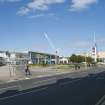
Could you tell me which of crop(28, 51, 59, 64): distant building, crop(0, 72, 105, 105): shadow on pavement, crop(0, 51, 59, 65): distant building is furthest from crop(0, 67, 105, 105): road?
crop(28, 51, 59, 64): distant building

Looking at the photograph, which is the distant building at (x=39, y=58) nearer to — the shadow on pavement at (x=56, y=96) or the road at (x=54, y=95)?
the road at (x=54, y=95)

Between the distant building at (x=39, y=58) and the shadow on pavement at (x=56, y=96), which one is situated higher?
the distant building at (x=39, y=58)

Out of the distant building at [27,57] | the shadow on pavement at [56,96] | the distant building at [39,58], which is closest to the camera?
the shadow on pavement at [56,96]

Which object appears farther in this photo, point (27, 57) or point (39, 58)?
point (39, 58)

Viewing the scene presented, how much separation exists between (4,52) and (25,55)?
10.9m

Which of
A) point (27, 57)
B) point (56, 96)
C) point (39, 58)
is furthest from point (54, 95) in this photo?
point (39, 58)

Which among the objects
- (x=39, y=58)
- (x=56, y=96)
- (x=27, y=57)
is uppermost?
(x=27, y=57)

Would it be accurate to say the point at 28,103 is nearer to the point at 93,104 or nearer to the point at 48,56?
the point at 93,104

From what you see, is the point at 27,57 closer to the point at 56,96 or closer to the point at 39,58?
the point at 39,58

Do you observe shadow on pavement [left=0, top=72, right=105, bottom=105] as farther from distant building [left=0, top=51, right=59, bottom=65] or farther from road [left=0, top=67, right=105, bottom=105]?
distant building [left=0, top=51, right=59, bottom=65]

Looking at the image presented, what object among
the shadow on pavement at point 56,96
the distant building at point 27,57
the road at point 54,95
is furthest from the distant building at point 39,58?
the shadow on pavement at point 56,96

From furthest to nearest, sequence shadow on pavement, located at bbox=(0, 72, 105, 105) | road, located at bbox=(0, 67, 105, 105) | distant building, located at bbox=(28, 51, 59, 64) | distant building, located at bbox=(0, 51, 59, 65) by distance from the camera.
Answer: distant building, located at bbox=(28, 51, 59, 64)
distant building, located at bbox=(0, 51, 59, 65)
road, located at bbox=(0, 67, 105, 105)
shadow on pavement, located at bbox=(0, 72, 105, 105)

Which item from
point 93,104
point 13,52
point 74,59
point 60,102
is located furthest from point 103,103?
point 13,52

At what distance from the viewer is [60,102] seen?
15031 millimetres
